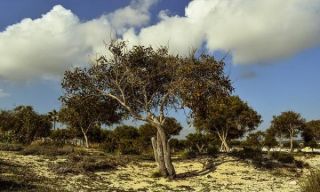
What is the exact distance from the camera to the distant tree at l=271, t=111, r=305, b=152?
286 ft

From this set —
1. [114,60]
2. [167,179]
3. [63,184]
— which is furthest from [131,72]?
[63,184]

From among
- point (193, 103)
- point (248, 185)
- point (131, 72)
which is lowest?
point (248, 185)

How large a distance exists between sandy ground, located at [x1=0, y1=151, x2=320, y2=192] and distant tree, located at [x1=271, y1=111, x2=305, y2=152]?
166 feet

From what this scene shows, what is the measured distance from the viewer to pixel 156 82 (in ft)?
115

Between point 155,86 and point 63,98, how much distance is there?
718 centimetres

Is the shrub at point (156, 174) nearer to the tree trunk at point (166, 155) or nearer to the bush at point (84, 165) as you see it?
the tree trunk at point (166, 155)

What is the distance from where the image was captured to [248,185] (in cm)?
3006

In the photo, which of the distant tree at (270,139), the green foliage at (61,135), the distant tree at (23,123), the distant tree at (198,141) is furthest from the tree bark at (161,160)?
the distant tree at (270,139)

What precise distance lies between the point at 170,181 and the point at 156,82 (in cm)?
832

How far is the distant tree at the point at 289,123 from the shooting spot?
87.2 meters

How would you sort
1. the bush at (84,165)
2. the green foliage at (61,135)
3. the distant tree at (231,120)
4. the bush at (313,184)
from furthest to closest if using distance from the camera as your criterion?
the green foliage at (61,135), the distant tree at (231,120), the bush at (84,165), the bush at (313,184)

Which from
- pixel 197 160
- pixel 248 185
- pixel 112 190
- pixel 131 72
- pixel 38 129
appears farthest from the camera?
pixel 38 129

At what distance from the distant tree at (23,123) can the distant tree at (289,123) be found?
43402 mm

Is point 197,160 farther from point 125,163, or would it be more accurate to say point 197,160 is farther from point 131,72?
point 131,72
